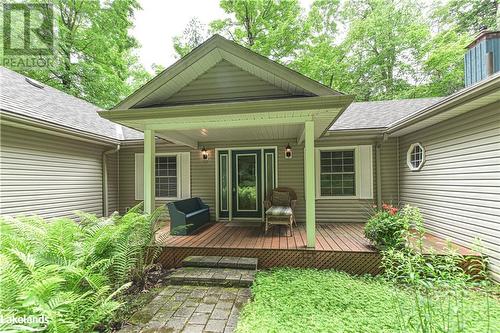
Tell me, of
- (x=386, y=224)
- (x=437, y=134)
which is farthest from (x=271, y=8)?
(x=386, y=224)

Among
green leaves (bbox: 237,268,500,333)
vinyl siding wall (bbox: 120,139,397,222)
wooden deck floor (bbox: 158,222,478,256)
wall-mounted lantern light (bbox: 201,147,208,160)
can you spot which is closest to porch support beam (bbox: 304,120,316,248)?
wooden deck floor (bbox: 158,222,478,256)

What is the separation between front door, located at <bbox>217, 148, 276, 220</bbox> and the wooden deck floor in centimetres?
93

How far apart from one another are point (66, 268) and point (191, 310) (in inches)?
57.0

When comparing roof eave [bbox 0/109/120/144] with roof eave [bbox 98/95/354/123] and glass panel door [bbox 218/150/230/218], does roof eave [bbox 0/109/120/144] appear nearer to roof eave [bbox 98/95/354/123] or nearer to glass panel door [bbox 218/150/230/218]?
roof eave [bbox 98/95/354/123]

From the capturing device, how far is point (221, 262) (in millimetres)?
3936

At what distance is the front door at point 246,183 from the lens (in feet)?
22.0

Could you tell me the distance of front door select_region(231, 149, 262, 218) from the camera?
6711 millimetres

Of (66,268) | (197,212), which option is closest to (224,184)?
(197,212)

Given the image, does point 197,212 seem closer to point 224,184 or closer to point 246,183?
point 224,184

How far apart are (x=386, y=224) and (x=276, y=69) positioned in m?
3.22

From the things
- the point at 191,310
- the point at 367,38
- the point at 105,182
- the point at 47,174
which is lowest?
the point at 191,310

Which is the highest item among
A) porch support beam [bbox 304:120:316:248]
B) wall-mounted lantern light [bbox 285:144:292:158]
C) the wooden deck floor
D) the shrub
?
wall-mounted lantern light [bbox 285:144:292:158]

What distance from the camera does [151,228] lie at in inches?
159

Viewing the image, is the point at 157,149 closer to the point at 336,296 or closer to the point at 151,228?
the point at 151,228
